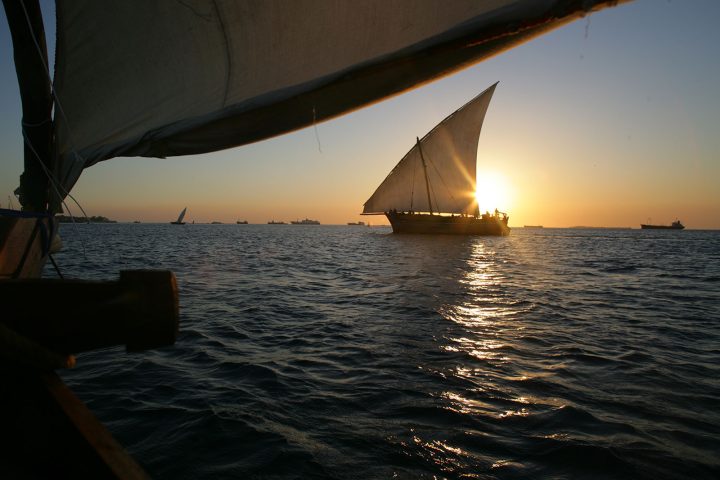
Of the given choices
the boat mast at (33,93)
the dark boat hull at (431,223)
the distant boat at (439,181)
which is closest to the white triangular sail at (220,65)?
the boat mast at (33,93)

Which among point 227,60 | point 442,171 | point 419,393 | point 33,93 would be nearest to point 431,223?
point 442,171

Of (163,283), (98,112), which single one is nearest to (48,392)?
(163,283)

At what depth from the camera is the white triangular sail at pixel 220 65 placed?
1.84 m

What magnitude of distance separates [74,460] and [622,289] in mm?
16766

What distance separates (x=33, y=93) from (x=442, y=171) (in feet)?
178

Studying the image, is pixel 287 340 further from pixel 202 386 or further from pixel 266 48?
pixel 266 48

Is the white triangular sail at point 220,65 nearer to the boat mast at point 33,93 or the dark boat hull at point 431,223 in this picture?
the boat mast at point 33,93

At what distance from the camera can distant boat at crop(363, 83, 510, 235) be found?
51.3 m

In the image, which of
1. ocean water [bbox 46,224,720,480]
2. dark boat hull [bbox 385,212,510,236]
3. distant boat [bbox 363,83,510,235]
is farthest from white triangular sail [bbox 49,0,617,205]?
dark boat hull [bbox 385,212,510,236]

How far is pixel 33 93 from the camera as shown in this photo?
2088 mm

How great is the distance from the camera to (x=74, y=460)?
1.26 m

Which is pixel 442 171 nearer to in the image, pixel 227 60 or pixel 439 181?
pixel 439 181

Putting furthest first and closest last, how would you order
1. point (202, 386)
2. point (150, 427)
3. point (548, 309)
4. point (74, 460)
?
1. point (548, 309)
2. point (202, 386)
3. point (150, 427)
4. point (74, 460)

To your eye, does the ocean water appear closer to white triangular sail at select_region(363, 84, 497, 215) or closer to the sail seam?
the sail seam
